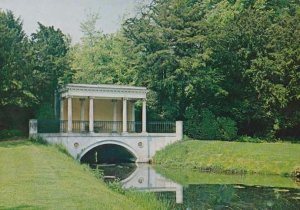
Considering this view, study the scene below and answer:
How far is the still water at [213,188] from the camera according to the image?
17.0 m

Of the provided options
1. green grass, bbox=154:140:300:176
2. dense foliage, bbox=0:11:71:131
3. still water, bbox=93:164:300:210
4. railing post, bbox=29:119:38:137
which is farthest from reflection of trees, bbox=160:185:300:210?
dense foliage, bbox=0:11:71:131

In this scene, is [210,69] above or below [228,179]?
above

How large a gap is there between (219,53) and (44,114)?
559 inches

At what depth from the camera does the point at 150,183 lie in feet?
76.9

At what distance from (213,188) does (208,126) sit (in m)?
15.4

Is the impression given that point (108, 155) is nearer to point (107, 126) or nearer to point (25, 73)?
point (107, 126)

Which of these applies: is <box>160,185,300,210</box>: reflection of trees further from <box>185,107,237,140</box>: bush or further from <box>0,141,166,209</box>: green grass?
<box>185,107,237,140</box>: bush

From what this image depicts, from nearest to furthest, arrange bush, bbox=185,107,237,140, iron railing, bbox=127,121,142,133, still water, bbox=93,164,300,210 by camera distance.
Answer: still water, bbox=93,164,300,210, bush, bbox=185,107,237,140, iron railing, bbox=127,121,142,133

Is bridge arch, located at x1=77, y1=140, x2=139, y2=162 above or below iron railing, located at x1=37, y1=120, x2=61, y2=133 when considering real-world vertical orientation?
below

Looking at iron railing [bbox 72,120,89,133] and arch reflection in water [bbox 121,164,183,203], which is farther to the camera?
iron railing [bbox 72,120,89,133]

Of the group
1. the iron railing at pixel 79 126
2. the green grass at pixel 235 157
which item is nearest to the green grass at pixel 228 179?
the green grass at pixel 235 157

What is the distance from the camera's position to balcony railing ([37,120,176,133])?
34156 mm

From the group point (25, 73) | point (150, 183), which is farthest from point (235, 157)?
point (25, 73)

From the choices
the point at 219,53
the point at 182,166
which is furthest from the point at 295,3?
the point at 182,166
